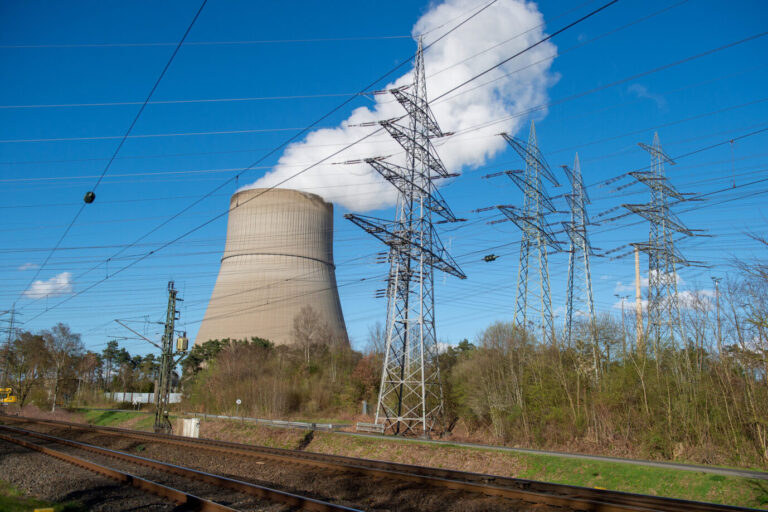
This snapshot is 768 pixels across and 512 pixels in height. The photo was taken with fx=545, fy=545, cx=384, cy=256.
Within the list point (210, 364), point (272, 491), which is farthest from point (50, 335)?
point (272, 491)

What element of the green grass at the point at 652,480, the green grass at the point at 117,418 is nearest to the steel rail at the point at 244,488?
the green grass at the point at 652,480

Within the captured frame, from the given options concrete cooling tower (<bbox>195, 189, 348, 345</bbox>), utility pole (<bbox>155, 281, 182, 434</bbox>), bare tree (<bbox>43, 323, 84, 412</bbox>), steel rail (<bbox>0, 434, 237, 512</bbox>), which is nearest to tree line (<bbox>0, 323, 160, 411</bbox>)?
bare tree (<bbox>43, 323, 84, 412</bbox>)

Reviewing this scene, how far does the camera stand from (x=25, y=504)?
26.9ft

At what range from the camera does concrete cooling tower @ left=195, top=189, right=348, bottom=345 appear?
44.8m

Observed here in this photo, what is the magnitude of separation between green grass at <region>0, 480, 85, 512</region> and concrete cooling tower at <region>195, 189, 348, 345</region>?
3584cm

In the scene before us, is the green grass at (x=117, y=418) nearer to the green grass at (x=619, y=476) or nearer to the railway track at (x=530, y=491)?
the green grass at (x=619, y=476)

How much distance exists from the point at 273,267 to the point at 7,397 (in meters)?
26.1

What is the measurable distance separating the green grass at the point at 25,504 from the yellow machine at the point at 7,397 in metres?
46.0

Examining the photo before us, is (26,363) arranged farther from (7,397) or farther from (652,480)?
(652,480)

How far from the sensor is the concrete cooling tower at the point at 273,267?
44812 millimetres

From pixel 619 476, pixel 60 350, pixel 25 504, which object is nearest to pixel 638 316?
pixel 619 476

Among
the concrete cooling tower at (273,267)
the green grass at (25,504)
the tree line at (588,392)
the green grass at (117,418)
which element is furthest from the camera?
the concrete cooling tower at (273,267)

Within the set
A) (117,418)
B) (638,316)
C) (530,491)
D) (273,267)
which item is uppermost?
(273,267)

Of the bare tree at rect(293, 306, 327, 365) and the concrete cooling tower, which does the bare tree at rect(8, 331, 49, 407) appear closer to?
the concrete cooling tower
